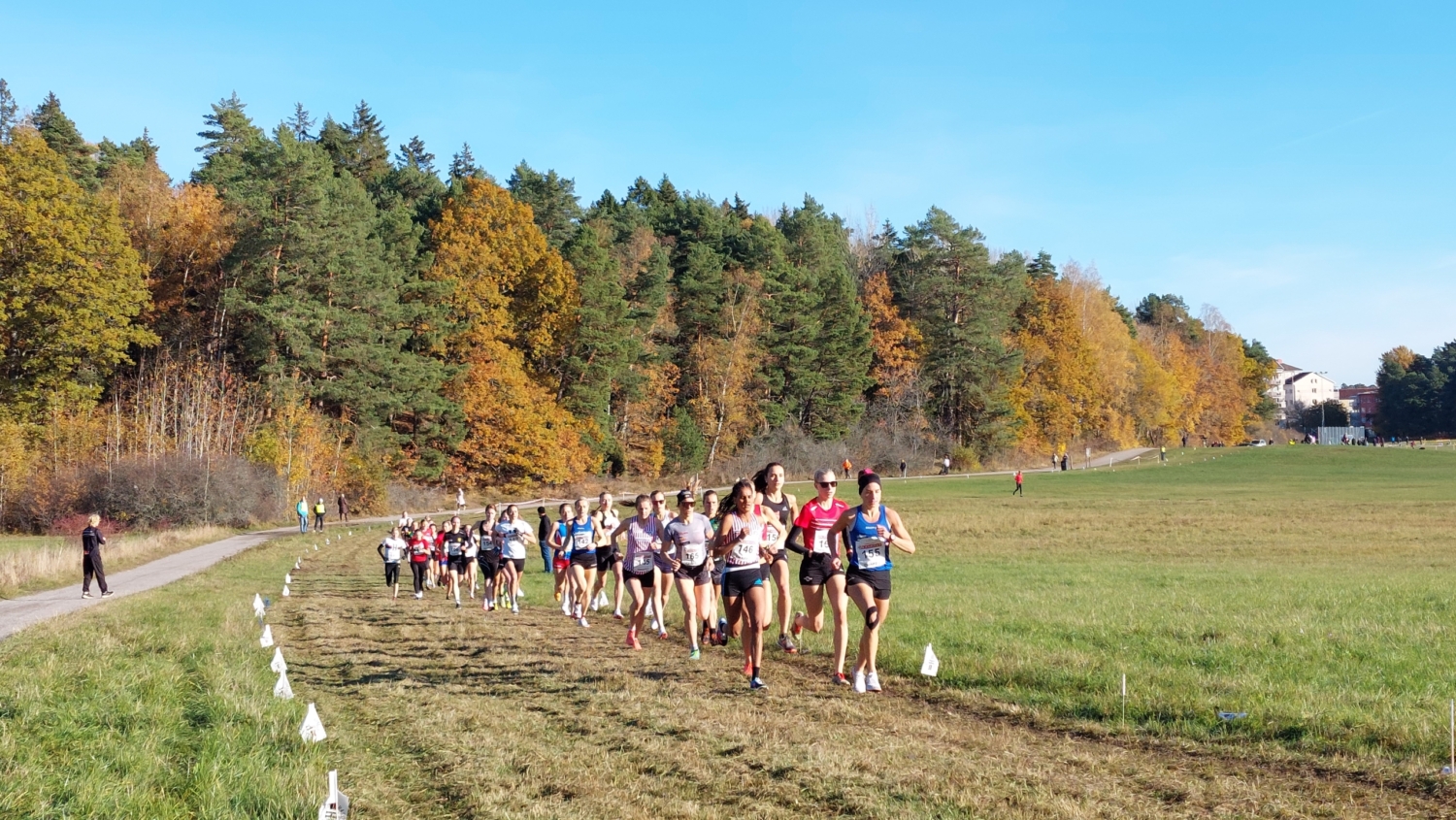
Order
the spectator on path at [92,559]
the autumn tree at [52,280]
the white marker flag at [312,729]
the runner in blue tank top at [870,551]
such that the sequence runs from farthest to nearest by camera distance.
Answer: the autumn tree at [52,280] → the spectator on path at [92,559] → the runner in blue tank top at [870,551] → the white marker flag at [312,729]

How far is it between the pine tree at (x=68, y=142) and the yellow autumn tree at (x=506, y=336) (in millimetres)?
19601

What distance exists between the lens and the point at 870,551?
372 inches

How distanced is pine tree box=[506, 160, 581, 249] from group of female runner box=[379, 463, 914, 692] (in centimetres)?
5816

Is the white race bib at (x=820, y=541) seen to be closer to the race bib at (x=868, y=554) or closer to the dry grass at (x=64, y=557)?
the race bib at (x=868, y=554)

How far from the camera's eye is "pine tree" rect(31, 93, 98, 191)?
197ft

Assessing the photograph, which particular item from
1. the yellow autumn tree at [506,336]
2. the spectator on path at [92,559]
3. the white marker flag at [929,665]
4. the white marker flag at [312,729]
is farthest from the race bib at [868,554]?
the yellow autumn tree at [506,336]

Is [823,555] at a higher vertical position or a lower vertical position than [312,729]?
higher

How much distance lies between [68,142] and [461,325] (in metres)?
27.6

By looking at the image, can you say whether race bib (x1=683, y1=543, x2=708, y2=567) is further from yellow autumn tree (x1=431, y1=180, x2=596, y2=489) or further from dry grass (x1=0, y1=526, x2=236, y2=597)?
yellow autumn tree (x1=431, y1=180, x2=596, y2=489)

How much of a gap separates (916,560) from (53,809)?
21666mm

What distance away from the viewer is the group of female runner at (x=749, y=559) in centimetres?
946

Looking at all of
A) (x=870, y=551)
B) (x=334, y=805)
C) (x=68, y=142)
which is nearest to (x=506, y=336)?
(x=68, y=142)

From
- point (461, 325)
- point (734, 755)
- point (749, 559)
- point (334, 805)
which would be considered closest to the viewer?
point (334, 805)

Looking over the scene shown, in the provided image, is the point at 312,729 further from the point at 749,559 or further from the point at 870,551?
the point at 870,551
